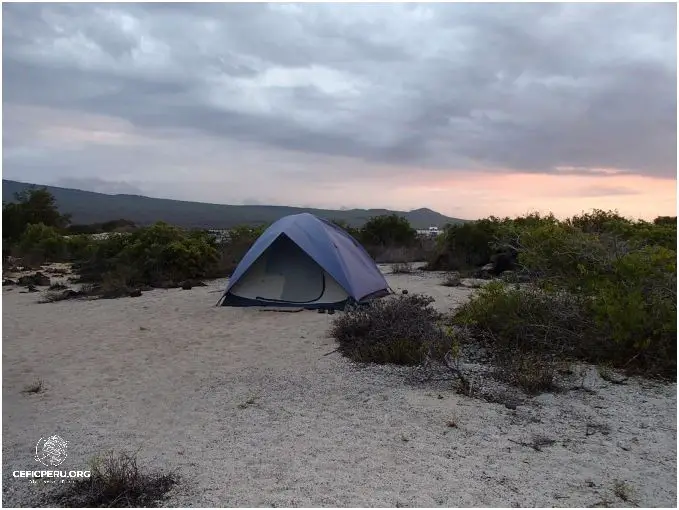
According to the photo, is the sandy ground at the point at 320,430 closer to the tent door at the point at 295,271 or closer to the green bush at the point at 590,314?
the green bush at the point at 590,314

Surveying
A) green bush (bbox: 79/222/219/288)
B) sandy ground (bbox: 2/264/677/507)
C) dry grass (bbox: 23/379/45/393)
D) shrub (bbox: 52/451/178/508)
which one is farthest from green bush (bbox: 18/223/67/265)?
shrub (bbox: 52/451/178/508)

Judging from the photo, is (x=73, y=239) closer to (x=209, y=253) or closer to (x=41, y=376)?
(x=209, y=253)

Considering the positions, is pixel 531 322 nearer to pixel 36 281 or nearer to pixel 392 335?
pixel 392 335

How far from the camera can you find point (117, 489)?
3.62 m

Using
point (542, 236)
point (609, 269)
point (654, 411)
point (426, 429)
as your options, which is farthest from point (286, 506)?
point (542, 236)

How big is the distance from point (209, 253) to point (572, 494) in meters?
14.3

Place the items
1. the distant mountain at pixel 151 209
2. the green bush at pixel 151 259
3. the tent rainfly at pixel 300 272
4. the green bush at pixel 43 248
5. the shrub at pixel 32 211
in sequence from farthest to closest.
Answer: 1. the distant mountain at pixel 151 209
2. the shrub at pixel 32 211
3. the green bush at pixel 43 248
4. the green bush at pixel 151 259
5. the tent rainfly at pixel 300 272

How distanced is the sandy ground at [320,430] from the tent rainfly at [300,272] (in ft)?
9.18

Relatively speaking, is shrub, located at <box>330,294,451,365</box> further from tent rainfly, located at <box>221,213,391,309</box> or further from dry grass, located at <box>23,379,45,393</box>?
dry grass, located at <box>23,379,45,393</box>

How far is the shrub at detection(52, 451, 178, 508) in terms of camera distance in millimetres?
3570

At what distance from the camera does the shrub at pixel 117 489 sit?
357cm
